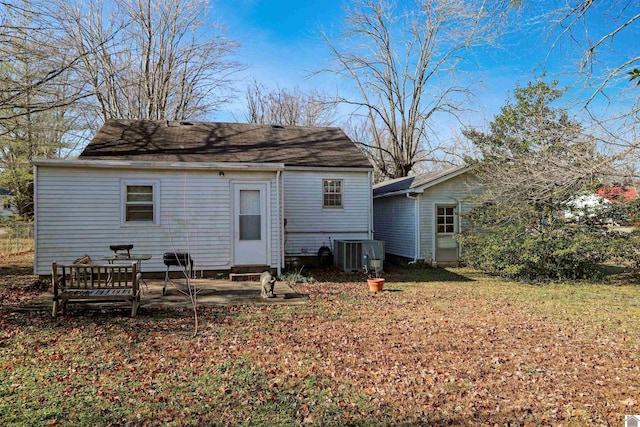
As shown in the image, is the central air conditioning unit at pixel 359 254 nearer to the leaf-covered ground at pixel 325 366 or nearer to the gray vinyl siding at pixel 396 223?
the gray vinyl siding at pixel 396 223

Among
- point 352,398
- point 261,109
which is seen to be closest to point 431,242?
point 352,398

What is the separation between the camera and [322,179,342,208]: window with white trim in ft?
47.5

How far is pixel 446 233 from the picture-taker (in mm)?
14945

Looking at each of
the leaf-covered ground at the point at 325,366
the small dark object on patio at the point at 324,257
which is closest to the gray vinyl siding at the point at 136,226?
the leaf-covered ground at the point at 325,366

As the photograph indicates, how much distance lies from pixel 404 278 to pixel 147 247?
24.8 ft

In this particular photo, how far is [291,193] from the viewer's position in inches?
557

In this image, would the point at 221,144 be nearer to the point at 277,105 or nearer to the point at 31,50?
the point at 31,50

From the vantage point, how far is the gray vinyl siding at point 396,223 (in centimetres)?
1521

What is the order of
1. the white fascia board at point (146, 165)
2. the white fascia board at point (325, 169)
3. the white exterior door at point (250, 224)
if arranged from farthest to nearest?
the white fascia board at point (325, 169)
the white exterior door at point (250, 224)
the white fascia board at point (146, 165)

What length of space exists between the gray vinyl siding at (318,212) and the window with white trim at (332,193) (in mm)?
151

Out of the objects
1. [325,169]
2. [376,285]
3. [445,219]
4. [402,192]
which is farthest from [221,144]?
[445,219]

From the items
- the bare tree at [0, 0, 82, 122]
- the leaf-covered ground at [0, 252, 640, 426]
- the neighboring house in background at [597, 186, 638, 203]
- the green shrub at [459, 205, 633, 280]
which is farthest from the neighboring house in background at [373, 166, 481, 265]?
the bare tree at [0, 0, 82, 122]

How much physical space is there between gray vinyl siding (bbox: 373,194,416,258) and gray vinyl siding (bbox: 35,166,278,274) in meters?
6.24

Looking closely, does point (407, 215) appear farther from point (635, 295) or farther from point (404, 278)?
point (635, 295)
